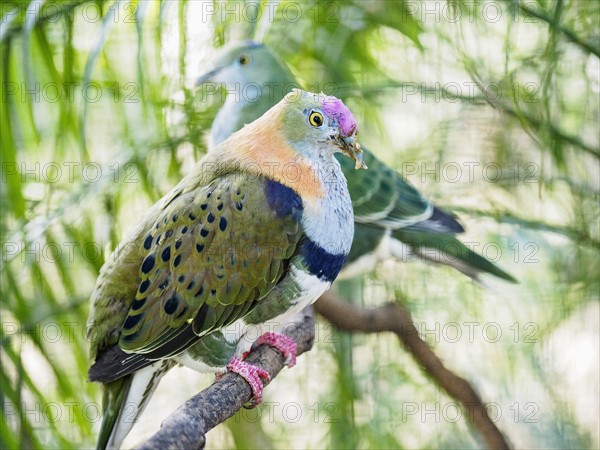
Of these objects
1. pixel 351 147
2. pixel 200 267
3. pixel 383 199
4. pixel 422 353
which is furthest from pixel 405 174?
pixel 200 267

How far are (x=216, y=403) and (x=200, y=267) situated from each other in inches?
9.8

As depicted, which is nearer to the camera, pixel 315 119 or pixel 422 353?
pixel 315 119

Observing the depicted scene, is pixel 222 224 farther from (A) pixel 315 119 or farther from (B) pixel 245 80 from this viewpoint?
(B) pixel 245 80

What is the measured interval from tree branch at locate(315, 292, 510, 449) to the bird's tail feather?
1.92 feet

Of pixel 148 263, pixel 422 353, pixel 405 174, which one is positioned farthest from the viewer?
pixel 405 174

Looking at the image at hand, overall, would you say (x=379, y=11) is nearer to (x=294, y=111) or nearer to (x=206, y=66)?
(x=206, y=66)

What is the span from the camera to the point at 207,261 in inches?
58.2

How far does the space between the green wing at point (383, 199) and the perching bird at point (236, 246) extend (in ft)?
2.44

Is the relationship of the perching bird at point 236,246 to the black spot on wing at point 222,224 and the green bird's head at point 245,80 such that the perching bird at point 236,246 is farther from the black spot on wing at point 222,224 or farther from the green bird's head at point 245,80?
the green bird's head at point 245,80

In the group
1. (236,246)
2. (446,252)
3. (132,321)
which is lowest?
(446,252)

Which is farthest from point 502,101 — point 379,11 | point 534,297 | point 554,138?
point 534,297

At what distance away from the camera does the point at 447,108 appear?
7.98 ft

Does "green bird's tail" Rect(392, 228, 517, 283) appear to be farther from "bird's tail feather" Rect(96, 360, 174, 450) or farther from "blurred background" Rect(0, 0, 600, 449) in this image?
"bird's tail feather" Rect(96, 360, 174, 450)

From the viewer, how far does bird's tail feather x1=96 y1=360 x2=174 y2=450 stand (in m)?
1.56
